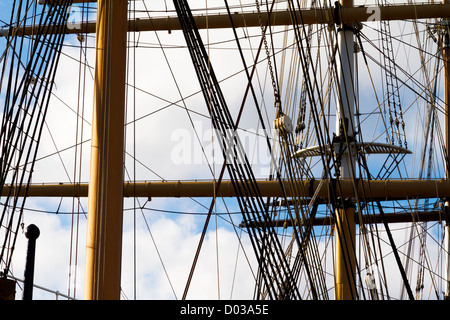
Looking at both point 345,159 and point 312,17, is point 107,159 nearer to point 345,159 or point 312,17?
point 345,159

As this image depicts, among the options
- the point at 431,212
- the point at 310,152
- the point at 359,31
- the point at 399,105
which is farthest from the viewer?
the point at 431,212

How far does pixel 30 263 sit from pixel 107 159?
1763 mm

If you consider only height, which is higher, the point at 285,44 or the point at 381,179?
the point at 285,44

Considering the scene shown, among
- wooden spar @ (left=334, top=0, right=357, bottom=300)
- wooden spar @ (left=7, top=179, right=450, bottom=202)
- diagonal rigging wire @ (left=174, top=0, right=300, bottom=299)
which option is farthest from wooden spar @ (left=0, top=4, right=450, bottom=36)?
diagonal rigging wire @ (left=174, top=0, right=300, bottom=299)

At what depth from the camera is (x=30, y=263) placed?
A: 476 cm

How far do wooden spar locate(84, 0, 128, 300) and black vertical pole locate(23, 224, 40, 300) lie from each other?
1.26 m

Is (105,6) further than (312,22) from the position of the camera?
No

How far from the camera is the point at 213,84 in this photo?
7.20 metres

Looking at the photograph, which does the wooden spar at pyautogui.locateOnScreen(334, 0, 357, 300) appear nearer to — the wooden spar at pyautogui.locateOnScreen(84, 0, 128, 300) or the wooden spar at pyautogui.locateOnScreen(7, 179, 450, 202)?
the wooden spar at pyautogui.locateOnScreen(7, 179, 450, 202)

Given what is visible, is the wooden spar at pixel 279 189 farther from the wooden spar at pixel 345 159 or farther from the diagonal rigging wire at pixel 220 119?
Answer: the diagonal rigging wire at pixel 220 119
